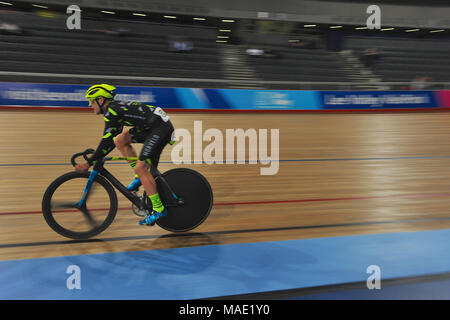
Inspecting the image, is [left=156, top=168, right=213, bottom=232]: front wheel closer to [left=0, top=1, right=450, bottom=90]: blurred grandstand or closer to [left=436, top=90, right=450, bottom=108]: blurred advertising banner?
[left=0, top=1, right=450, bottom=90]: blurred grandstand

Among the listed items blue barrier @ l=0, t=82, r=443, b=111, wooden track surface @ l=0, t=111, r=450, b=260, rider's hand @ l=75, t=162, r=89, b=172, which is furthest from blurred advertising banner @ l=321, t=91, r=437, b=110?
rider's hand @ l=75, t=162, r=89, b=172

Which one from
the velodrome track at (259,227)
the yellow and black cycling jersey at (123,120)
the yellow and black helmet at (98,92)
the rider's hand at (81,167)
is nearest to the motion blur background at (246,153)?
the velodrome track at (259,227)

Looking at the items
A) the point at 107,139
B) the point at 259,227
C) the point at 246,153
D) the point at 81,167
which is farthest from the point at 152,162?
the point at 246,153

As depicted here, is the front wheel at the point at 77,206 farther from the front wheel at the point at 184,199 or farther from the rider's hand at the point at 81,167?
the front wheel at the point at 184,199

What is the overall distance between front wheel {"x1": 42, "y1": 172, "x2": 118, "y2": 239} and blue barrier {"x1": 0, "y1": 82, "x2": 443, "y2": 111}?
657cm

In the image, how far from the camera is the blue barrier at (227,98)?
8.88m

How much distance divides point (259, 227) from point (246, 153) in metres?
3.29

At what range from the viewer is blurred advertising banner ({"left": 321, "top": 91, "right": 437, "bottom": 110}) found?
1112cm

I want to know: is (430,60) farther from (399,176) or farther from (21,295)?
(21,295)

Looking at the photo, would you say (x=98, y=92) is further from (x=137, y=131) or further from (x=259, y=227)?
(x=259, y=227)

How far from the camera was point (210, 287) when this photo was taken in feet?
7.62

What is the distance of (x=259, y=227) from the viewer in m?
3.46

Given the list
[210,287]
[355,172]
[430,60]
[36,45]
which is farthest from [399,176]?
[430,60]

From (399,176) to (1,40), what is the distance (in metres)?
11.6
